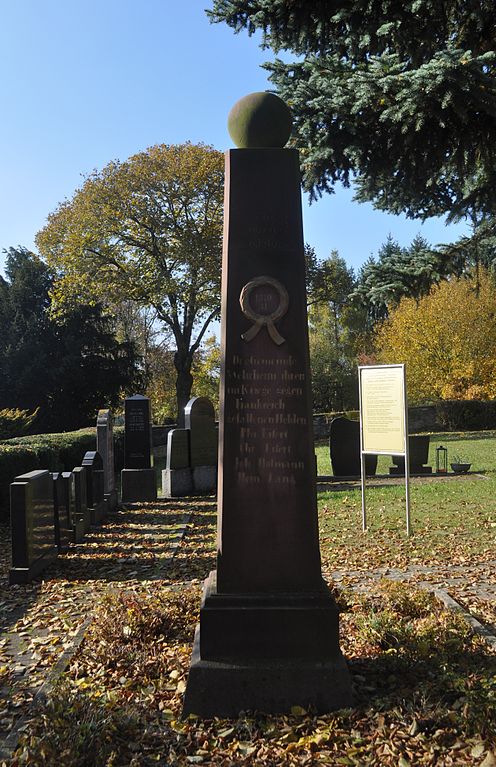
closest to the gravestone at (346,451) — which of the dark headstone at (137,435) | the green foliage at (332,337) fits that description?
the dark headstone at (137,435)

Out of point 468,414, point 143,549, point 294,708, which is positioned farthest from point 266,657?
point 468,414

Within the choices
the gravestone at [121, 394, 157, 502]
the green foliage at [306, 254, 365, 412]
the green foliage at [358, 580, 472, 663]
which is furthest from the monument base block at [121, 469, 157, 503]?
the green foliage at [306, 254, 365, 412]

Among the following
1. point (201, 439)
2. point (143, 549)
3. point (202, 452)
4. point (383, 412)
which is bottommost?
point (143, 549)

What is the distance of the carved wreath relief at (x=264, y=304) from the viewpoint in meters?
4.22

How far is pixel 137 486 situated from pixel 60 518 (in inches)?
213

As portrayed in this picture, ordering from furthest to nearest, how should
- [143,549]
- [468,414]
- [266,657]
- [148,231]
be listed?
[468,414] → [148,231] → [143,549] → [266,657]

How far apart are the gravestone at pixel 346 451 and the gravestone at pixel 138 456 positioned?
15.7 feet

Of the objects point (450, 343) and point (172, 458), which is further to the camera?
point (450, 343)

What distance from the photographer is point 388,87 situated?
26.5 feet

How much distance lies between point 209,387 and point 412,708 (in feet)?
141

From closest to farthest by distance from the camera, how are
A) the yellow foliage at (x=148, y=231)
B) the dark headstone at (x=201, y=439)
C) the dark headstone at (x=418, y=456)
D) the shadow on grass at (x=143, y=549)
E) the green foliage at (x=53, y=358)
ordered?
the shadow on grass at (x=143, y=549) < the dark headstone at (x=201, y=439) < the dark headstone at (x=418, y=456) < the yellow foliage at (x=148, y=231) < the green foliage at (x=53, y=358)

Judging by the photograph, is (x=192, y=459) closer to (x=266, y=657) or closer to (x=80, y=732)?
(x=266, y=657)

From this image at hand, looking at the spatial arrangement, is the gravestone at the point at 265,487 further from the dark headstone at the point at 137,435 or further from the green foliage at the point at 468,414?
the green foliage at the point at 468,414

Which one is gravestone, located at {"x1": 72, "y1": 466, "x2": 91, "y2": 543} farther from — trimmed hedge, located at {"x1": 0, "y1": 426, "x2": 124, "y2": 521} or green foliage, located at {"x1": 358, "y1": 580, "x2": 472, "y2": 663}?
green foliage, located at {"x1": 358, "y1": 580, "x2": 472, "y2": 663}
